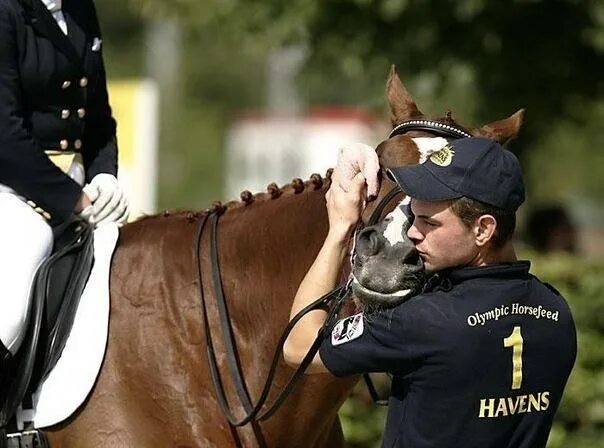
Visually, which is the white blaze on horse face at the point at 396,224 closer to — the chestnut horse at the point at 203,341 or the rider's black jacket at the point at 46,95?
the chestnut horse at the point at 203,341

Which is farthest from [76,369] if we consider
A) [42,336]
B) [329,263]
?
[329,263]

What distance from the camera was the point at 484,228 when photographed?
3.71 m

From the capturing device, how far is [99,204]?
4.75m

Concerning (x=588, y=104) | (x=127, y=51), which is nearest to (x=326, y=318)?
(x=588, y=104)

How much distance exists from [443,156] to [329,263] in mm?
465

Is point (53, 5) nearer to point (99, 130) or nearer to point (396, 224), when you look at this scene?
point (99, 130)

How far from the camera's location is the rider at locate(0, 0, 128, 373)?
4.41m

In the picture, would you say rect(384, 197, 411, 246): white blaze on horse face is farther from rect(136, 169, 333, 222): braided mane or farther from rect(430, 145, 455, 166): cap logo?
rect(136, 169, 333, 222): braided mane

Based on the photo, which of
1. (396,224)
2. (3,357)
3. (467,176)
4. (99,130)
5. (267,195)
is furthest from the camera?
(99,130)

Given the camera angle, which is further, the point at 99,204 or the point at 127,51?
the point at 127,51

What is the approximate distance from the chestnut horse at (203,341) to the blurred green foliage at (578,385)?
4258 mm

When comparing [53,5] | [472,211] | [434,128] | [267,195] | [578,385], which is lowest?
[578,385]

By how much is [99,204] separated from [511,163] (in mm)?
1586

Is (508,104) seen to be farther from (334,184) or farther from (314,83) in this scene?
(334,184)
